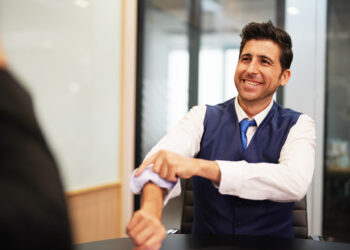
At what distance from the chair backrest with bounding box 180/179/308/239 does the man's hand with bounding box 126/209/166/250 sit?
0.96m

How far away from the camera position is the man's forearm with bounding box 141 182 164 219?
123 centimetres

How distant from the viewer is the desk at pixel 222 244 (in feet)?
3.99

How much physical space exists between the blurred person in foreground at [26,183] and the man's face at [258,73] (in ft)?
4.82

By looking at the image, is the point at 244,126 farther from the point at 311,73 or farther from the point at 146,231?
the point at 311,73

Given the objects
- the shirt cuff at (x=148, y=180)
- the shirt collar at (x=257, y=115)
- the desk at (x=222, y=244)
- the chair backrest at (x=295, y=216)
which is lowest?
the chair backrest at (x=295, y=216)

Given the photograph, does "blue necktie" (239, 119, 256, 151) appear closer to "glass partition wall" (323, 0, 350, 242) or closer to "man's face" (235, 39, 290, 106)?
"man's face" (235, 39, 290, 106)

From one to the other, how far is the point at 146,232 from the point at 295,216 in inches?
42.3

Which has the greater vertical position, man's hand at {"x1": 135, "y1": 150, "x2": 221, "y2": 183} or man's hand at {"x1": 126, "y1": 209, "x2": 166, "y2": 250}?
man's hand at {"x1": 135, "y1": 150, "x2": 221, "y2": 183}

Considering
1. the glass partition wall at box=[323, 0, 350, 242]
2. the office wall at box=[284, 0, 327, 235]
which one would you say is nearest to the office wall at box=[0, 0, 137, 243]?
the office wall at box=[284, 0, 327, 235]

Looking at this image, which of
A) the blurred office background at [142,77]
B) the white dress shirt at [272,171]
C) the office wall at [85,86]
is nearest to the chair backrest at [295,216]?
the white dress shirt at [272,171]

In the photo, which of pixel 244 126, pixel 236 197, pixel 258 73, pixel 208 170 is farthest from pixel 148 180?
pixel 258 73

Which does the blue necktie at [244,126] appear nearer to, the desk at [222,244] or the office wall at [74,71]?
the desk at [222,244]

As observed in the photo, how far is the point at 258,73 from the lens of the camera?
175 cm

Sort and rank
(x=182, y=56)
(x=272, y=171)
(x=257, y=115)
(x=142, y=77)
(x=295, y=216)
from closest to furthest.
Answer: (x=272, y=171)
(x=257, y=115)
(x=295, y=216)
(x=182, y=56)
(x=142, y=77)
